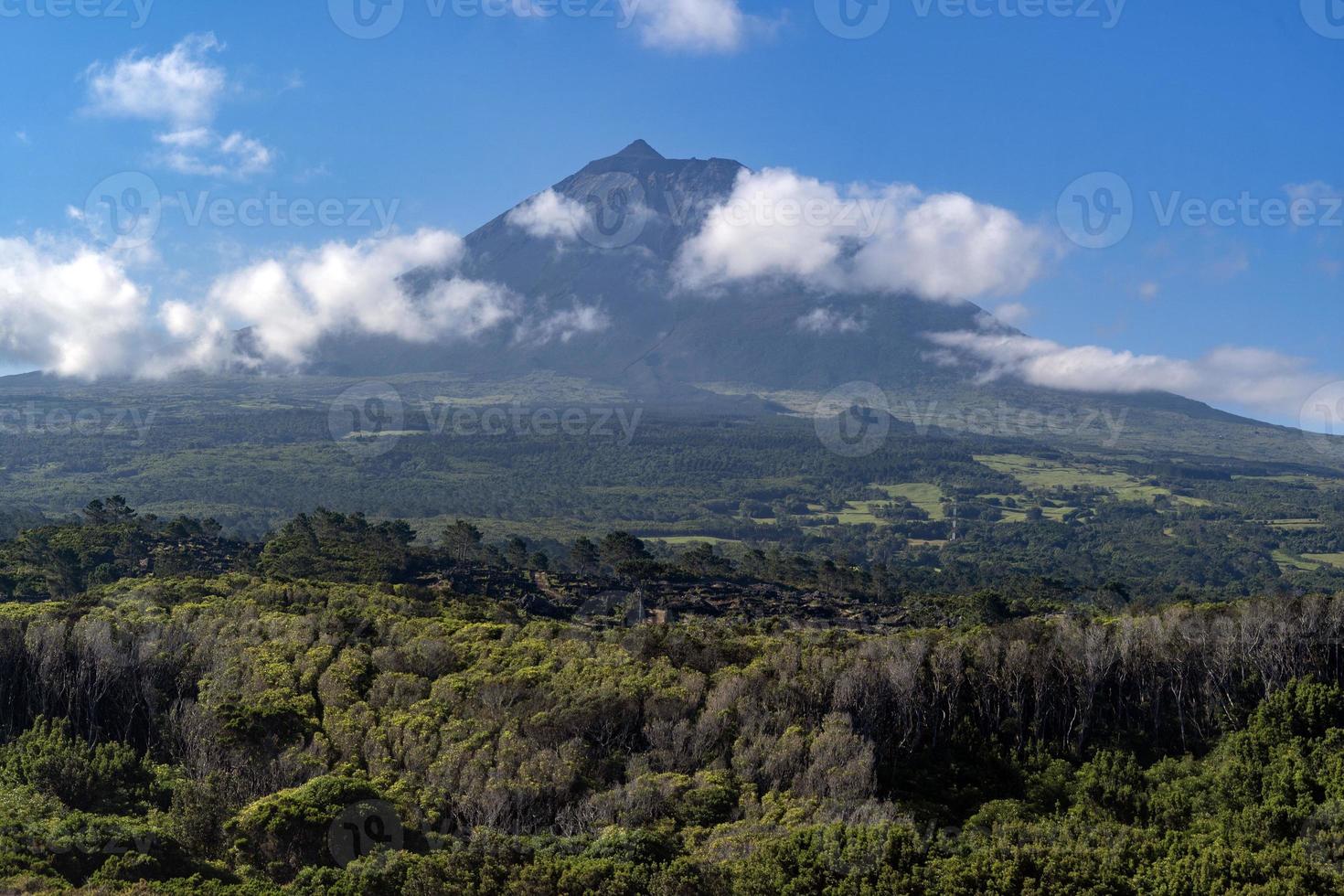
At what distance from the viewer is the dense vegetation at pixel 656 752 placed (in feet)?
54.2

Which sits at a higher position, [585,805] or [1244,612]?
[1244,612]

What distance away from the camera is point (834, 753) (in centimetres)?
2111

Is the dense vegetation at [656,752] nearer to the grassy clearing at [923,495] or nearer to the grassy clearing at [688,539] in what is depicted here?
the grassy clearing at [688,539]

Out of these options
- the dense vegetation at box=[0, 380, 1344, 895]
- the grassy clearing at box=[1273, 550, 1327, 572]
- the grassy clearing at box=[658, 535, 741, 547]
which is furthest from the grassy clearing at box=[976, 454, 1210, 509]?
the dense vegetation at box=[0, 380, 1344, 895]

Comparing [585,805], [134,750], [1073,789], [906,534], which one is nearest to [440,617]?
[134,750]

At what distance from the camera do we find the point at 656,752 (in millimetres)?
21688

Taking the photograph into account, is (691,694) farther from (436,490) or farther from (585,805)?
(436,490)

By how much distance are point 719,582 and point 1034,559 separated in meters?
55.2

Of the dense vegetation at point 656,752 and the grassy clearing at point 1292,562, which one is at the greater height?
the dense vegetation at point 656,752

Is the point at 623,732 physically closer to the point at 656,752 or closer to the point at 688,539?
the point at 656,752

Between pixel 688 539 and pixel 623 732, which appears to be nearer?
pixel 623 732

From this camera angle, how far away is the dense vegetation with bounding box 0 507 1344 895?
54.2ft

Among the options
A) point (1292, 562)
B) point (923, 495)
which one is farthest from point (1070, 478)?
point (1292, 562)

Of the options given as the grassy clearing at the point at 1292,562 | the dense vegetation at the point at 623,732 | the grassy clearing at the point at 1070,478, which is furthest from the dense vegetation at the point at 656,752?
the grassy clearing at the point at 1070,478
